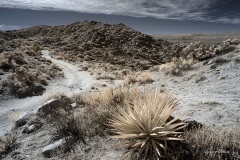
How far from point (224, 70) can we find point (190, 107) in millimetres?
5863

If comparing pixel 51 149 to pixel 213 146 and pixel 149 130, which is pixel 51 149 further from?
pixel 213 146

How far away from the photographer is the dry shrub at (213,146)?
3471 millimetres

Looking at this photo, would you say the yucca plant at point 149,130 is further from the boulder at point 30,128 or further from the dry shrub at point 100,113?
the boulder at point 30,128

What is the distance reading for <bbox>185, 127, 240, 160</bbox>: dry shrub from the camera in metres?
3.47

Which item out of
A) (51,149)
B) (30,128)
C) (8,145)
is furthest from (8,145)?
(51,149)

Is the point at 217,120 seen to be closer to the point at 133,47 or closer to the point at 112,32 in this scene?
the point at 133,47

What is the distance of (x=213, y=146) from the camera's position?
12.1 ft

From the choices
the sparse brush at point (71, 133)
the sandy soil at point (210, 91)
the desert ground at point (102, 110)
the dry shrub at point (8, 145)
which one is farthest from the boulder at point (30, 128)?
the sandy soil at point (210, 91)

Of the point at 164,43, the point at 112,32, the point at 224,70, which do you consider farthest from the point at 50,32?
the point at 224,70

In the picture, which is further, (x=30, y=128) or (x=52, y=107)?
(x=52, y=107)

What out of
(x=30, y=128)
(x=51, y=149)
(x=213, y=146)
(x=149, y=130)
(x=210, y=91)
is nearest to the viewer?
(x=213, y=146)

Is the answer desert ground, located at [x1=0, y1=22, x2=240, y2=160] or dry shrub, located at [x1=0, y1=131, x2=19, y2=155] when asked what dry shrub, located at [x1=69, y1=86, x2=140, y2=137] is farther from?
dry shrub, located at [x1=0, y1=131, x2=19, y2=155]

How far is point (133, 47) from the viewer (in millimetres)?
46969

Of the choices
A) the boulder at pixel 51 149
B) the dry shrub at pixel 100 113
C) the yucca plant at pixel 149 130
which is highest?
the yucca plant at pixel 149 130
